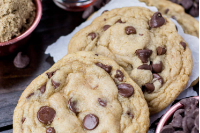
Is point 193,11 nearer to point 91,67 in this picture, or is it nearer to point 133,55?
point 133,55

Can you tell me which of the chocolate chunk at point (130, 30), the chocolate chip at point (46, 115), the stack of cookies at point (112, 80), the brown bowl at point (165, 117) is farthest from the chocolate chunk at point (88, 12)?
the brown bowl at point (165, 117)

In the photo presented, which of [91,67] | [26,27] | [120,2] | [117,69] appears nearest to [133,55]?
[117,69]

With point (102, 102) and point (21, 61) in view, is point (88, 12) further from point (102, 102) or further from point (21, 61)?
point (102, 102)

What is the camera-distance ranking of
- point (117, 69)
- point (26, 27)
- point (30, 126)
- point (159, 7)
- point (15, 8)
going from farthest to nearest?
point (159, 7) < point (26, 27) < point (15, 8) < point (117, 69) < point (30, 126)

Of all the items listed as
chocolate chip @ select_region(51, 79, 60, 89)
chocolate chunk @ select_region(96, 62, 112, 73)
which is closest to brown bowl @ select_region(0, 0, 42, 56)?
chocolate chip @ select_region(51, 79, 60, 89)

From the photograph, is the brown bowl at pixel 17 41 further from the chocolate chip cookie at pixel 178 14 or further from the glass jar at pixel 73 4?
the chocolate chip cookie at pixel 178 14

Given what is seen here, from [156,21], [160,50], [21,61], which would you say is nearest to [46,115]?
[21,61]
